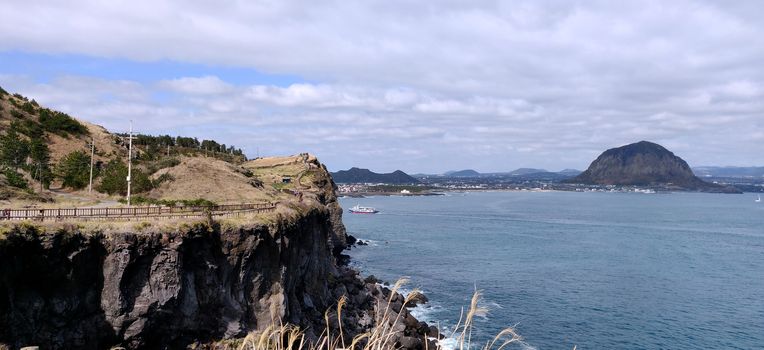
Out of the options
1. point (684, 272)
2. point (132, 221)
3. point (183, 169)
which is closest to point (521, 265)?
point (684, 272)

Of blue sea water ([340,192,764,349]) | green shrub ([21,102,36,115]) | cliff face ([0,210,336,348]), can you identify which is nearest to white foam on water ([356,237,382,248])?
blue sea water ([340,192,764,349])

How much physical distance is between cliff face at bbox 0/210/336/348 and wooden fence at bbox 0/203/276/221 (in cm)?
288

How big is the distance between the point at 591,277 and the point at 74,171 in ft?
210

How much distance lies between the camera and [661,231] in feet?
429

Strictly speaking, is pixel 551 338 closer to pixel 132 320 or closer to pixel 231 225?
pixel 231 225

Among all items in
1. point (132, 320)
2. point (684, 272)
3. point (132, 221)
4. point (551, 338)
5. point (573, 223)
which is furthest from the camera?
point (573, 223)

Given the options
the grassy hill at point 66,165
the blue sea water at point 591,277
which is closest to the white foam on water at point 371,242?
the blue sea water at point 591,277

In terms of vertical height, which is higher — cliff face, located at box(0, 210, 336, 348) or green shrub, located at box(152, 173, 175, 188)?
green shrub, located at box(152, 173, 175, 188)

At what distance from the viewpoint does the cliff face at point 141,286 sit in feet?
93.9

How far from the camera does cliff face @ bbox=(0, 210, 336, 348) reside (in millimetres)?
28625

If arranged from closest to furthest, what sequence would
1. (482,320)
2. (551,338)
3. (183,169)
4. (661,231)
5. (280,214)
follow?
(280,214)
(551,338)
(482,320)
(183,169)
(661,231)

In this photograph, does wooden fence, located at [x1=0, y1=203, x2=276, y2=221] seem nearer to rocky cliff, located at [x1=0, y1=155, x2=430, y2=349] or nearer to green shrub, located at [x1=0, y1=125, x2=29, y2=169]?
rocky cliff, located at [x1=0, y1=155, x2=430, y2=349]

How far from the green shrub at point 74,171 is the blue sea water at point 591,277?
123ft

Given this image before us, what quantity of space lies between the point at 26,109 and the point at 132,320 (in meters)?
69.3
